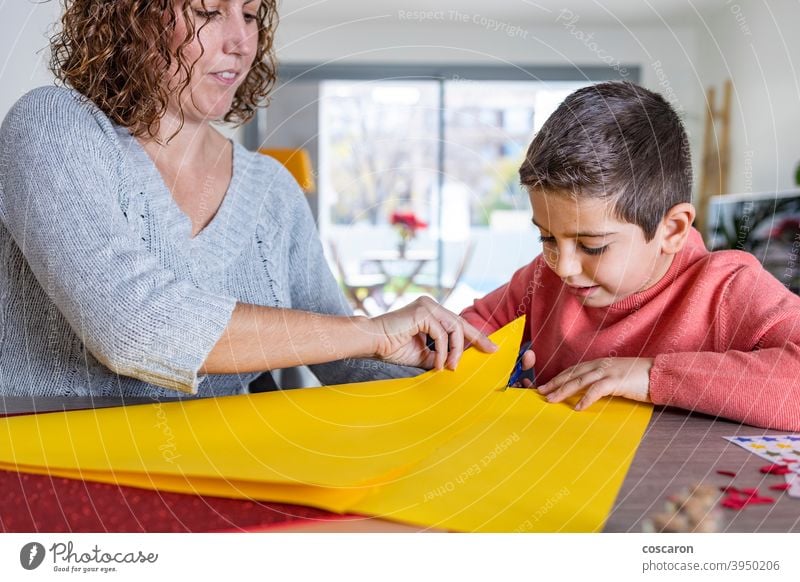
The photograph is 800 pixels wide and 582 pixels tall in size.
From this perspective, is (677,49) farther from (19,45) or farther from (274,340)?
(274,340)

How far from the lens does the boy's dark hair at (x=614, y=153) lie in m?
0.86

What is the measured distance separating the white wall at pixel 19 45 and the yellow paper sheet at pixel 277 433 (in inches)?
65.0

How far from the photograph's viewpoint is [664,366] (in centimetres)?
74

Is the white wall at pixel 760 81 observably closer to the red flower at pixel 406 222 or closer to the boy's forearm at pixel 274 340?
the red flower at pixel 406 222

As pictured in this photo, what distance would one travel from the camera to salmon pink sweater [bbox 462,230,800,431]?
0.69 meters

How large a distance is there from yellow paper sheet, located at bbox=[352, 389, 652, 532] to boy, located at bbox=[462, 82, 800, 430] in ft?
0.21

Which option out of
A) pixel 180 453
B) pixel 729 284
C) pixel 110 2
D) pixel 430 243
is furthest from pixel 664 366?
pixel 430 243

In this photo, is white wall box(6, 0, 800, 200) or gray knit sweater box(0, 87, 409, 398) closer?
gray knit sweater box(0, 87, 409, 398)

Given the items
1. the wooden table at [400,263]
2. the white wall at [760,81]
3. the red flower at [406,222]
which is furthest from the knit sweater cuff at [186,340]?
the red flower at [406,222]

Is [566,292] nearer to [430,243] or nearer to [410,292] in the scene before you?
[410,292]

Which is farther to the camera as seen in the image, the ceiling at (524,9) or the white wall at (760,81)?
the ceiling at (524,9)

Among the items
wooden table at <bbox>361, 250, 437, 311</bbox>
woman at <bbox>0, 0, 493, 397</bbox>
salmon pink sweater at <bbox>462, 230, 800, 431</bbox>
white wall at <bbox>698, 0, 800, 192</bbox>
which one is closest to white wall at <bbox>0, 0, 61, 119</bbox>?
woman at <bbox>0, 0, 493, 397</bbox>

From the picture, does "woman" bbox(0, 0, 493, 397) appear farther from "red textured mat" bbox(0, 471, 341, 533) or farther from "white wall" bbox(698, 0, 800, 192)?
"white wall" bbox(698, 0, 800, 192)
